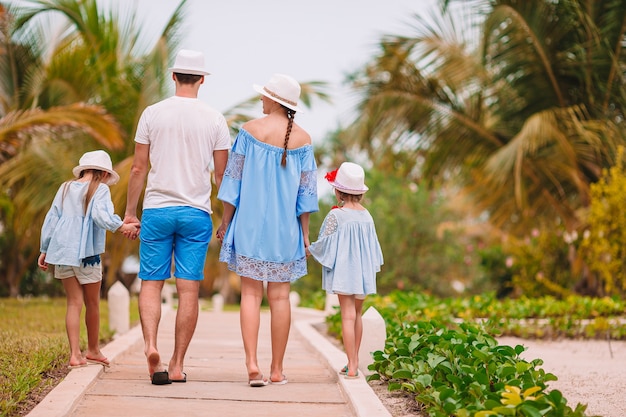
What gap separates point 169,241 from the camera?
5656 millimetres

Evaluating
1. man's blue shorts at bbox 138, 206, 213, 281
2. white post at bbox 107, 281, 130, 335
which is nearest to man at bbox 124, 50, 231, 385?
man's blue shorts at bbox 138, 206, 213, 281

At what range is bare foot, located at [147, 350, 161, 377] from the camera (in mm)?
5340

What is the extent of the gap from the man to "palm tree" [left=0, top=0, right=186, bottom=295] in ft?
25.3

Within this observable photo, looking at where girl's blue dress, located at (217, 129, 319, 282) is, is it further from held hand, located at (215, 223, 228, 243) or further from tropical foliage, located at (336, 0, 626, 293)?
tropical foliage, located at (336, 0, 626, 293)

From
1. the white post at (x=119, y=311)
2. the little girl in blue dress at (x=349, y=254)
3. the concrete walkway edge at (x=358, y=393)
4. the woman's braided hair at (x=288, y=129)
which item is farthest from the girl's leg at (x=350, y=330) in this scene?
the white post at (x=119, y=311)

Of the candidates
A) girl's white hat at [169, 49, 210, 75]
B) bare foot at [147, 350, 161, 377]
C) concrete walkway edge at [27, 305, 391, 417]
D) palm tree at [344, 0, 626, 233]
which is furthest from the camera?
palm tree at [344, 0, 626, 233]

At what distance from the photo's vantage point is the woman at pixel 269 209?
566 cm

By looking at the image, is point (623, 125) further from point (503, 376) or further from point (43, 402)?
point (43, 402)

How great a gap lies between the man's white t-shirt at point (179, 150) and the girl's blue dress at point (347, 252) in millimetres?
870

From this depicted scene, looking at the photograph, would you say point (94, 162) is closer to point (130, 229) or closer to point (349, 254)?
point (130, 229)

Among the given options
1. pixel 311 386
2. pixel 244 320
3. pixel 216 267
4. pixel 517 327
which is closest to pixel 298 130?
pixel 244 320

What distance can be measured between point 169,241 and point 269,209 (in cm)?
68

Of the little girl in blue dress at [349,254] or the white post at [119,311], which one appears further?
the white post at [119,311]

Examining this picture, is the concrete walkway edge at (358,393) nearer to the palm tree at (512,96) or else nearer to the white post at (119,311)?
the white post at (119,311)
